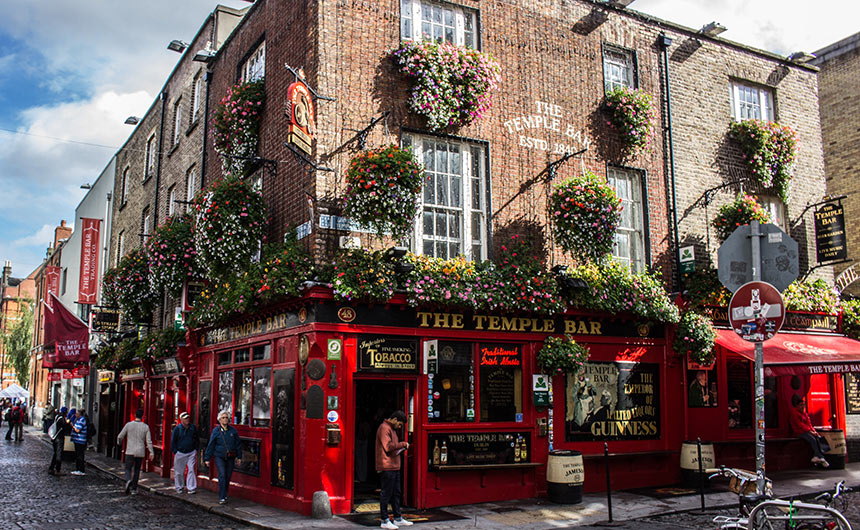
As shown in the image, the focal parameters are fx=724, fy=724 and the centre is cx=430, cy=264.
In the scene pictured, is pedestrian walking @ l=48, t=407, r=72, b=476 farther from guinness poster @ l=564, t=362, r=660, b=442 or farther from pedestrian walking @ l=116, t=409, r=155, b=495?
guinness poster @ l=564, t=362, r=660, b=442

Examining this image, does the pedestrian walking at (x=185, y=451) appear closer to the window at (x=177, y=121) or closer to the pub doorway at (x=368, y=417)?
the pub doorway at (x=368, y=417)

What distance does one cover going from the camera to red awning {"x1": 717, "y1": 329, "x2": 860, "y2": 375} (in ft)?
46.9

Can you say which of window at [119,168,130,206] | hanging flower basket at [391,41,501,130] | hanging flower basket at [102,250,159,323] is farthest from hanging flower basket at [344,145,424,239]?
window at [119,168,130,206]

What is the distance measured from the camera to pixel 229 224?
1317 cm

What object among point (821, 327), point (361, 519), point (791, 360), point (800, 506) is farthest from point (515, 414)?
point (821, 327)

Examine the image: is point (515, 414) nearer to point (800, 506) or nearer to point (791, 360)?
point (791, 360)

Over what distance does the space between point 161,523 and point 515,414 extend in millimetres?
6240

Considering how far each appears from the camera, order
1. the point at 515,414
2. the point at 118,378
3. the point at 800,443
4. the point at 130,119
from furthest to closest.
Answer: the point at 130,119
the point at 118,378
the point at 800,443
the point at 515,414

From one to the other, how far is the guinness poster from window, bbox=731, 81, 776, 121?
7.11 metres

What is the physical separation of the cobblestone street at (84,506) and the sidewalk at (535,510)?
45 centimetres

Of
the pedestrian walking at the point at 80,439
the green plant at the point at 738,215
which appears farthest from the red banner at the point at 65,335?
the green plant at the point at 738,215

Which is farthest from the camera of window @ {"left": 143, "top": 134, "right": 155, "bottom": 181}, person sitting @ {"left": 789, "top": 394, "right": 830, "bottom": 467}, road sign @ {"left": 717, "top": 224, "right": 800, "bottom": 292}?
window @ {"left": 143, "top": 134, "right": 155, "bottom": 181}

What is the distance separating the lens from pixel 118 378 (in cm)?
2511

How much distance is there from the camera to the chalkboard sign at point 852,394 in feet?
59.2
